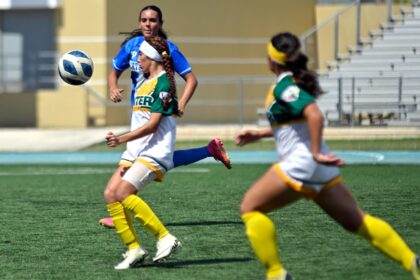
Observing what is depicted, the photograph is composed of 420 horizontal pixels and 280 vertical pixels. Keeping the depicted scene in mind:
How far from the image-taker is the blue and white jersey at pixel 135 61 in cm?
944

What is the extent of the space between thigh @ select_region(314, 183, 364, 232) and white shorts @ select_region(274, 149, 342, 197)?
80mm

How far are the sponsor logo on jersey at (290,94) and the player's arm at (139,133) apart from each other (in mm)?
1708

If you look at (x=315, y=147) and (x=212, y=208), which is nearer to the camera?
(x=315, y=147)

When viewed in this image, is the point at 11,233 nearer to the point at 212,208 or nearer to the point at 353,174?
the point at 212,208

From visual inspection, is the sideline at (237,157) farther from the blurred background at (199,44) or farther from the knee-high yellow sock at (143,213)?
the knee-high yellow sock at (143,213)

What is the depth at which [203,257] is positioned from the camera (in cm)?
912

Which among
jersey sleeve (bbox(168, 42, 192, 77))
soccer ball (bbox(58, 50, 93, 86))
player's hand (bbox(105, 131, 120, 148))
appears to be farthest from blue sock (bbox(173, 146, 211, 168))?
player's hand (bbox(105, 131, 120, 148))

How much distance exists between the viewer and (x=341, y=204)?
723 centimetres

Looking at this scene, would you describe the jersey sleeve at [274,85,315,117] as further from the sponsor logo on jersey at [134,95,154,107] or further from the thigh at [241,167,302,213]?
the sponsor logo on jersey at [134,95,154,107]

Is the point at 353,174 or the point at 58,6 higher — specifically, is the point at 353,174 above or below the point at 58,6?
below

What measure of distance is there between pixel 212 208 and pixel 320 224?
1958 mm

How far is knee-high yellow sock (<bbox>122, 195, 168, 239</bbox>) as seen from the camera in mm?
8586

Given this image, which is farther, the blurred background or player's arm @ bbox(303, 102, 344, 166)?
the blurred background

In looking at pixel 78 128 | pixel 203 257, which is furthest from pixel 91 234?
pixel 78 128
